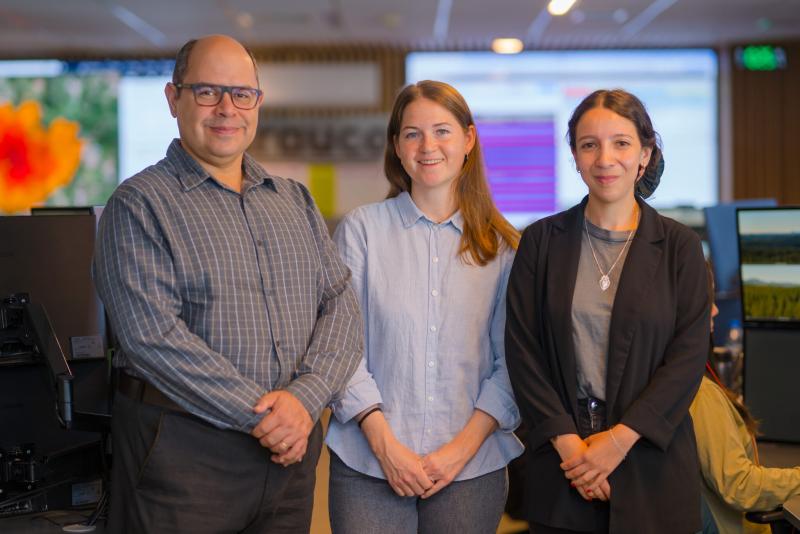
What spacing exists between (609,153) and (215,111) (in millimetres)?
861

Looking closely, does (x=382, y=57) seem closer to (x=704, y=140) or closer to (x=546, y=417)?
(x=704, y=140)

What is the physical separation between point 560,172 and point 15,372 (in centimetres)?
696

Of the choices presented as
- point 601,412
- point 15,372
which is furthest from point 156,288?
point 601,412

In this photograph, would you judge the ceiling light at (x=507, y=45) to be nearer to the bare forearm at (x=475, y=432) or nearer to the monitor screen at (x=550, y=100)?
the monitor screen at (x=550, y=100)

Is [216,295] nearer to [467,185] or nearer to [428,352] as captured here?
[428,352]

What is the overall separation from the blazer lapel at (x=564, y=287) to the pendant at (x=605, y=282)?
0.06 metres

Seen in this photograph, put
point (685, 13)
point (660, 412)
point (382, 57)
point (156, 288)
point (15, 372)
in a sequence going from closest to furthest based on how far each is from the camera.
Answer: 1. point (156, 288)
2. point (660, 412)
3. point (15, 372)
4. point (685, 13)
5. point (382, 57)

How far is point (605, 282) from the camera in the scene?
6.12ft

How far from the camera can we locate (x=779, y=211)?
9.05ft

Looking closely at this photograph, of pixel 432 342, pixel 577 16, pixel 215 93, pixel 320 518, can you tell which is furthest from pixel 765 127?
pixel 215 93

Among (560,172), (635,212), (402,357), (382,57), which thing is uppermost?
(382,57)

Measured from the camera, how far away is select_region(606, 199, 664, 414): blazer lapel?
1787 mm

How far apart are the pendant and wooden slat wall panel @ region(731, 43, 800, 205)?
7.32 meters

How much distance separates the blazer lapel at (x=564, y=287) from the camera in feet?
5.98
